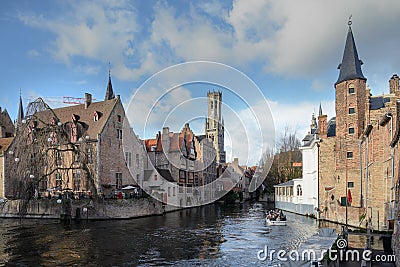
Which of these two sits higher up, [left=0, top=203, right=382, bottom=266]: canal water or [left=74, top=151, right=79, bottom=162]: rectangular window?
[left=74, top=151, right=79, bottom=162]: rectangular window

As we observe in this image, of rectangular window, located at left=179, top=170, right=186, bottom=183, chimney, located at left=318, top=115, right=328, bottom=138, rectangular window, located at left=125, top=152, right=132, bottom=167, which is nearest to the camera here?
chimney, located at left=318, top=115, right=328, bottom=138

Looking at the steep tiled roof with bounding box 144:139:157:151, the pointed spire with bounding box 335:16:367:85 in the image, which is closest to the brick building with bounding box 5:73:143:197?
the steep tiled roof with bounding box 144:139:157:151

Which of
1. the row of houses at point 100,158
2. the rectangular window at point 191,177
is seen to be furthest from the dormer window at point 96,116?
the rectangular window at point 191,177

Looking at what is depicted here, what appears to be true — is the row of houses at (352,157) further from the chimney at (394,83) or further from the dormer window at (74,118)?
the dormer window at (74,118)

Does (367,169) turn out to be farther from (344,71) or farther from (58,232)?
(58,232)

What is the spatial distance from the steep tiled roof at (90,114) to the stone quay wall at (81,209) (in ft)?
29.5

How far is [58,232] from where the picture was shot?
93.1 ft

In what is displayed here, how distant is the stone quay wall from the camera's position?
121 feet

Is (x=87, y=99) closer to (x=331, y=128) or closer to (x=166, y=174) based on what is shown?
(x=166, y=174)

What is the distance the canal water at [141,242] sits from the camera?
18.4 m

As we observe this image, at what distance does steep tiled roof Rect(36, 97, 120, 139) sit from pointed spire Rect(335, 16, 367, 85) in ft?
86.0

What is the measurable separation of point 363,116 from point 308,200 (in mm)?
12664

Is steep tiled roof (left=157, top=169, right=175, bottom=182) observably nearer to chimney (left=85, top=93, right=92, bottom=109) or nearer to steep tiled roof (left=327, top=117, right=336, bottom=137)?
chimney (left=85, top=93, right=92, bottom=109)

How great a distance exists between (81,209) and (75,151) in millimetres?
6168
